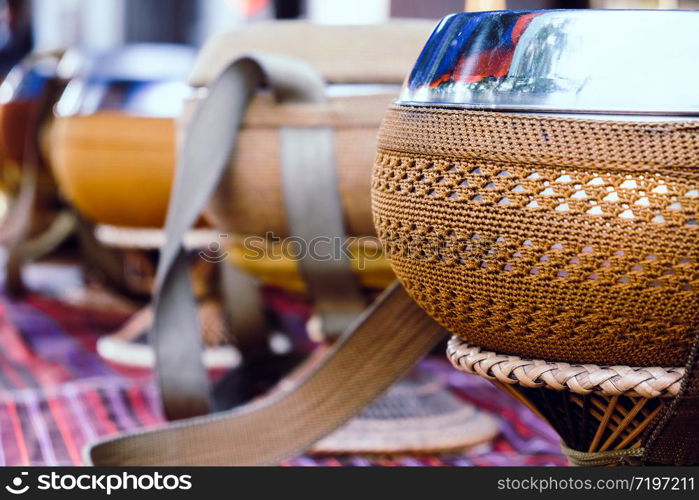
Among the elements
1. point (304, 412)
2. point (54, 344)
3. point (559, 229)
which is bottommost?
point (54, 344)

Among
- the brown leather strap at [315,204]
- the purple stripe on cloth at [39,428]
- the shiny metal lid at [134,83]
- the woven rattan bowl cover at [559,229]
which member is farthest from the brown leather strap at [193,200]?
the shiny metal lid at [134,83]

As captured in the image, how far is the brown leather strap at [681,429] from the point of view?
70 centimetres

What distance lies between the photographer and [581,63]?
686 mm

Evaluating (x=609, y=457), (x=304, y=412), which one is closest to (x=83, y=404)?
(x=304, y=412)

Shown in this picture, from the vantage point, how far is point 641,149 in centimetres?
66

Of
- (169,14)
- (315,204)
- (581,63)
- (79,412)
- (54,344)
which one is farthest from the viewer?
(169,14)

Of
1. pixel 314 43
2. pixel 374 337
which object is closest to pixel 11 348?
pixel 314 43

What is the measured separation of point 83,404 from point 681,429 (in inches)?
40.4

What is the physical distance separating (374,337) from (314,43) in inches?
18.6

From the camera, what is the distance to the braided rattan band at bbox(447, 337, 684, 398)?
71cm

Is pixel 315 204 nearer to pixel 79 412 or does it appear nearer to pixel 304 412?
pixel 304 412
